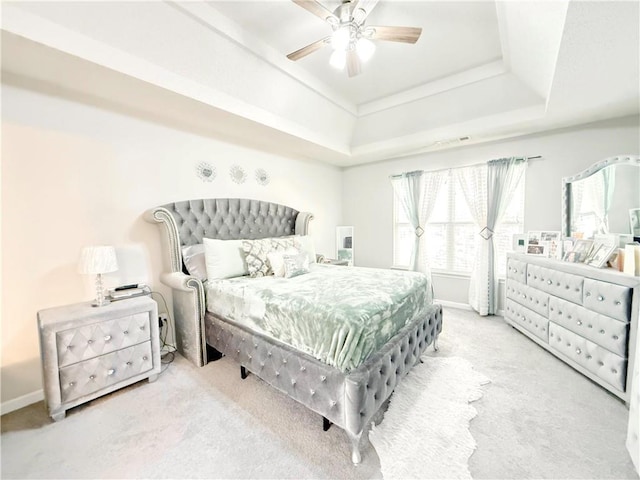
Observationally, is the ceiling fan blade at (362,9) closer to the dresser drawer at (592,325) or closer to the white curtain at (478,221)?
the white curtain at (478,221)

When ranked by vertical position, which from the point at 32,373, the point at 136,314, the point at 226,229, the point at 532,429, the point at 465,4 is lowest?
the point at 532,429

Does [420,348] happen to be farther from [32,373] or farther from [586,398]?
[32,373]

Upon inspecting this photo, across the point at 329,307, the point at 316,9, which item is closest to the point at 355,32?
the point at 316,9

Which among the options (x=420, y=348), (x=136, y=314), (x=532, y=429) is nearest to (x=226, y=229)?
(x=136, y=314)

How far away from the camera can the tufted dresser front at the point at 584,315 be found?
186 centimetres

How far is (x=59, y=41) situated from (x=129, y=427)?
263 centimetres

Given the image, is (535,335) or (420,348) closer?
(420,348)

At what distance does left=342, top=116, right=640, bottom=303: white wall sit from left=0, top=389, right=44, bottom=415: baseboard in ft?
14.6

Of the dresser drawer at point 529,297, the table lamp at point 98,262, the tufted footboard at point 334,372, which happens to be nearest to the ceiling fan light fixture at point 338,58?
the tufted footboard at point 334,372

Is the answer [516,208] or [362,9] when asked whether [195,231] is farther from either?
[516,208]

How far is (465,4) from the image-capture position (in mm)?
2057

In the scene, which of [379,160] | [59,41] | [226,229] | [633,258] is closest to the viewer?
[59,41]

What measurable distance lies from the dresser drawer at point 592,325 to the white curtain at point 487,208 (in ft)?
3.68

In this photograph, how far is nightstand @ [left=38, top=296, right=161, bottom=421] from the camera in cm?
176
